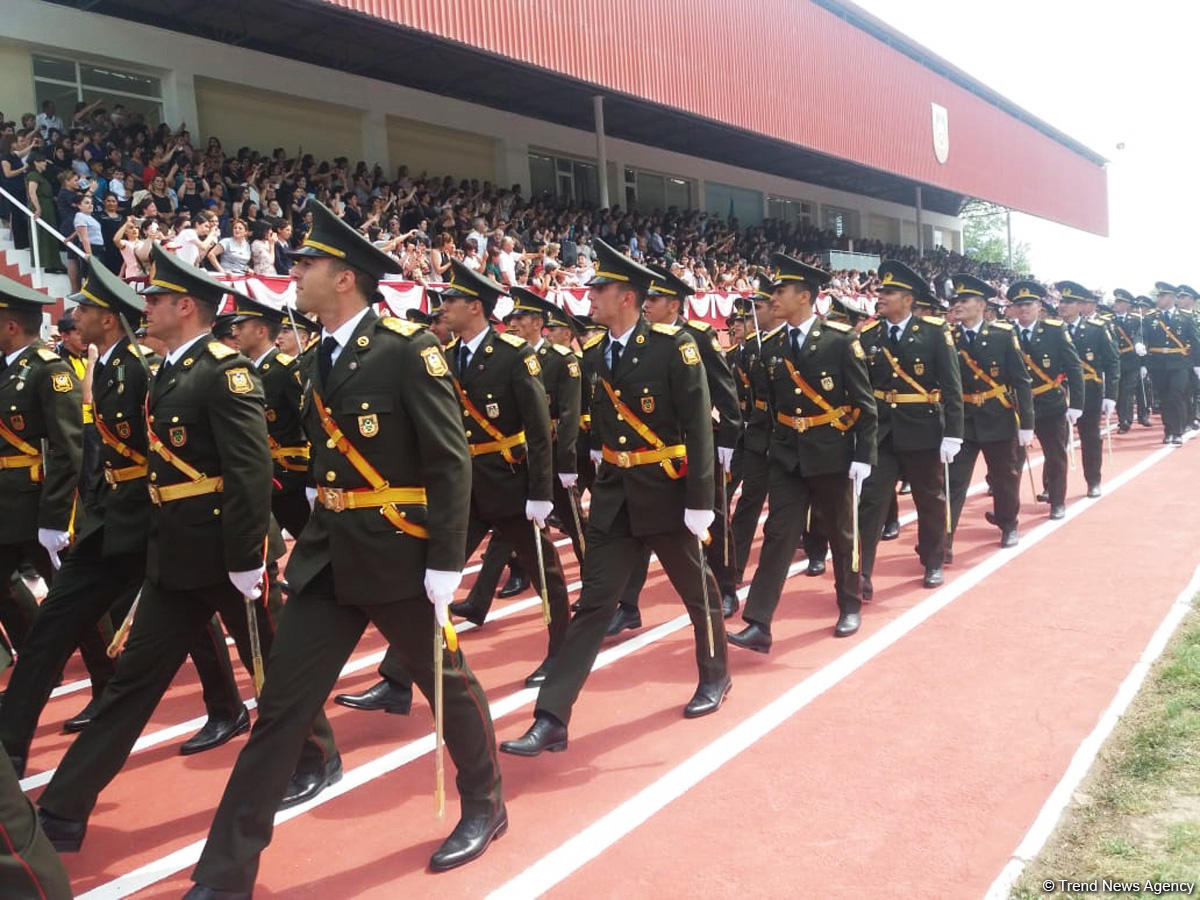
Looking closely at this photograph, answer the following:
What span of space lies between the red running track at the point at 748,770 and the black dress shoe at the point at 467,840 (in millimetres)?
41

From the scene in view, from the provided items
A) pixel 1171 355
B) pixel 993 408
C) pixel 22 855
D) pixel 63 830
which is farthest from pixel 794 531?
pixel 1171 355

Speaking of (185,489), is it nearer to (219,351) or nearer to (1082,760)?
(219,351)

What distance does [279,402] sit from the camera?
593 centimetres

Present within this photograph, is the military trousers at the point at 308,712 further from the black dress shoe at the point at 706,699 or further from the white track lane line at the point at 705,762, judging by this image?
the black dress shoe at the point at 706,699

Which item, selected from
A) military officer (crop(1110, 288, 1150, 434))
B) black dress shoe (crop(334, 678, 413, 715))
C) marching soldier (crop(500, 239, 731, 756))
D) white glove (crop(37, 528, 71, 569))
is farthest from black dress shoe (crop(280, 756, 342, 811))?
military officer (crop(1110, 288, 1150, 434))

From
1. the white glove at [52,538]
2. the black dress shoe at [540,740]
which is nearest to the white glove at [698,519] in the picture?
the black dress shoe at [540,740]

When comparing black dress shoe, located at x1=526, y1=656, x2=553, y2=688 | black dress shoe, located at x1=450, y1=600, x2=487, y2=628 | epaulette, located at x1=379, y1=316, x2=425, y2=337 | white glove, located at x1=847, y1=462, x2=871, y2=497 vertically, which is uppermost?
epaulette, located at x1=379, y1=316, x2=425, y2=337

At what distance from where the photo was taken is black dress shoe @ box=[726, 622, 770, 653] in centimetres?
554

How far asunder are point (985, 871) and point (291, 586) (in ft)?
7.86

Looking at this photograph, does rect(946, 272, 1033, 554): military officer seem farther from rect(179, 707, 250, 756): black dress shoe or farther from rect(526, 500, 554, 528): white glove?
rect(179, 707, 250, 756): black dress shoe

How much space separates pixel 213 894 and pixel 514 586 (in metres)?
4.40

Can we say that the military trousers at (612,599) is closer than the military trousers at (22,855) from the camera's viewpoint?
No

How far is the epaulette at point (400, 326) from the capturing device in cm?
335

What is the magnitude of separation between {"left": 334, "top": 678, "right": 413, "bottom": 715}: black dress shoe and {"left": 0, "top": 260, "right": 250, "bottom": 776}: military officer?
1.01m
